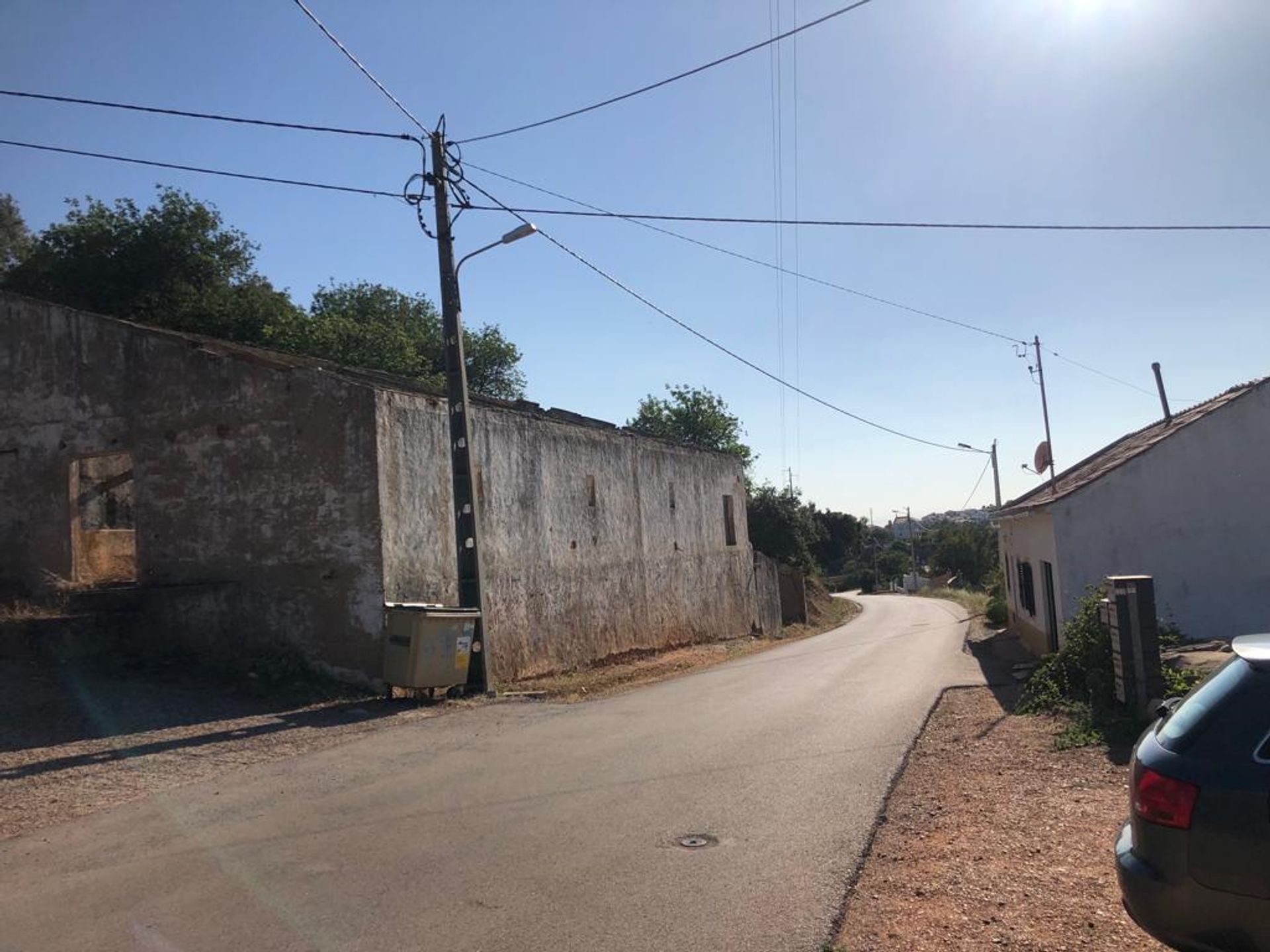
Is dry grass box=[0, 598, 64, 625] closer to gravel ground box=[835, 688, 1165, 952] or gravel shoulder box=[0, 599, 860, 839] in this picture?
gravel shoulder box=[0, 599, 860, 839]

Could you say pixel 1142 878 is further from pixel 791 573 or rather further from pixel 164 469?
pixel 791 573

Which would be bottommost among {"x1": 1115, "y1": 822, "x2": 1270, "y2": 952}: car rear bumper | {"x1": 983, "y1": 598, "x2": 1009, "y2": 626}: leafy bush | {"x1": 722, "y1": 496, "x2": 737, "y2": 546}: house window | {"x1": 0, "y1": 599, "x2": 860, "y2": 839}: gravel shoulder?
{"x1": 983, "y1": 598, "x2": 1009, "y2": 626}: leafy bush

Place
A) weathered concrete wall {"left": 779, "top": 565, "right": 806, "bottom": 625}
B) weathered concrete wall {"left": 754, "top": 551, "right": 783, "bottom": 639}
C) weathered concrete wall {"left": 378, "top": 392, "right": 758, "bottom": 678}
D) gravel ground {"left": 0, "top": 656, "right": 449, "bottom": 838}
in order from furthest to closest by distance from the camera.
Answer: weathered concrete wall {"left": 779, "top": 565, "right": 806, "bottom": 625}
weathered concrete wall {"left": 754, "top": 551, "right": 783, "bottom": 639}
weathered concrete wall {"left": 378, "top": 392, "right": 758, "bottom": 678}
gravel ground {"left": 0, "top": 656, "right": 449, "bottom": 838}

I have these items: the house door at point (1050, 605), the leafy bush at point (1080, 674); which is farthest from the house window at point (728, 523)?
the leafy bush at point (1080, 674)

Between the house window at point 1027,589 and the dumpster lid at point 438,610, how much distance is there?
39.0ft

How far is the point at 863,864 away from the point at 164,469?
43.2 ft

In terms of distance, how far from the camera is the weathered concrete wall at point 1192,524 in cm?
1481

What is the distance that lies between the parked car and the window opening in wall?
15.5m

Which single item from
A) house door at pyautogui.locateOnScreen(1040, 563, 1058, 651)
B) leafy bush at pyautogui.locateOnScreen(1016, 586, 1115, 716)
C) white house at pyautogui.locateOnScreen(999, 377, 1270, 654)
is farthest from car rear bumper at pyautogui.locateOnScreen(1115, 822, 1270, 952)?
house door at pyautogui.locateOnScreen(1040, 563, 1058, 651)

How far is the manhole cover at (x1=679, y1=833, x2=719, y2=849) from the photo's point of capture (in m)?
6.05

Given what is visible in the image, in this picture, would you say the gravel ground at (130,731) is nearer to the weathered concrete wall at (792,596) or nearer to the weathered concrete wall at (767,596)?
the weathered concrete wall at (767,596)

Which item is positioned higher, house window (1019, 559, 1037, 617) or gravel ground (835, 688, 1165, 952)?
house window (1019, 559, 1037, 617)

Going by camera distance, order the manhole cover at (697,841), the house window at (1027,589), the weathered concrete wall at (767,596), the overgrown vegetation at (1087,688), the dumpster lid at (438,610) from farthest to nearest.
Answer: the weathered concrete wall at (767,596) → the house window at (1027,589) → the dumpster lid at (438,610) → the overgrown vegetation at (1087,688) → the manhole cover at (697,841)

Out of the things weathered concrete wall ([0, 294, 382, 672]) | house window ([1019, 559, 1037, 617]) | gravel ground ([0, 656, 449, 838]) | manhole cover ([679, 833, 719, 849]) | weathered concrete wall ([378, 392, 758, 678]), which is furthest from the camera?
house window ([1019, 559, 1037, 617])
